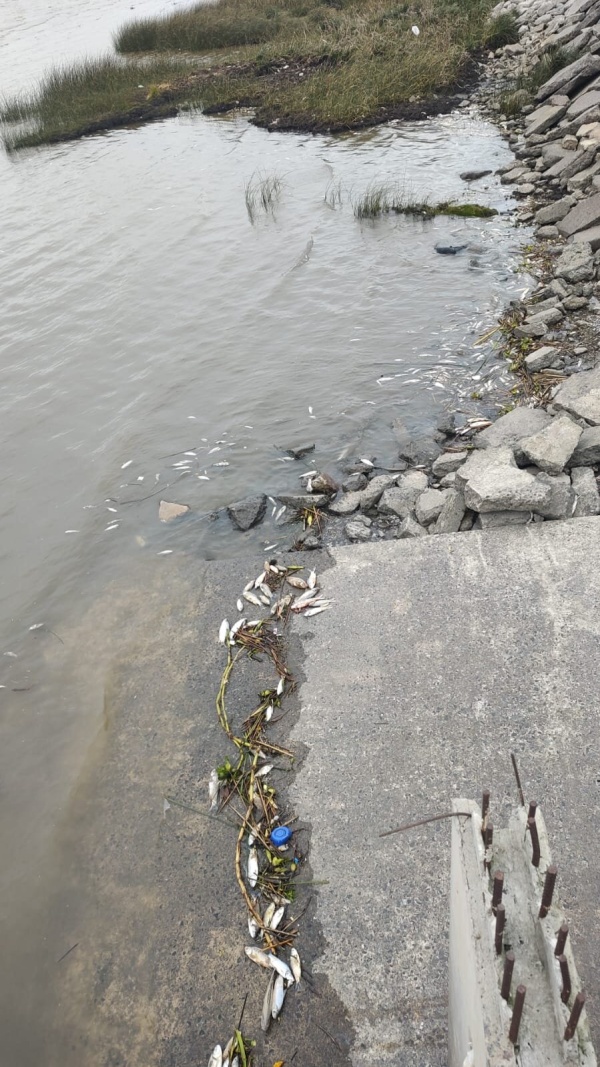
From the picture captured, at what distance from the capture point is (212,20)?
107ft

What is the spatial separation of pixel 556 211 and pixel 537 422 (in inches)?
299

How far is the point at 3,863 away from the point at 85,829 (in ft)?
2.08

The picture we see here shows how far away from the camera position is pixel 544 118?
652 inches

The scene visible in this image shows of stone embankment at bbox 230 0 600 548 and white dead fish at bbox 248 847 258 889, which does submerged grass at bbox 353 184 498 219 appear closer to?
stone embankment at bbox 230 0 600 548

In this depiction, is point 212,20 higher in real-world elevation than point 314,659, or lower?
higher

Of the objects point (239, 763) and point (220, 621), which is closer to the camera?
point (239, 763)

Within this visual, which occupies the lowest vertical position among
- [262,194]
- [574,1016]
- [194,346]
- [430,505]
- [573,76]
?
[430,505]

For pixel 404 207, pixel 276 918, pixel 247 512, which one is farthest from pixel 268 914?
pixel 404 207

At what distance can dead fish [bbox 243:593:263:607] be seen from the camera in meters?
6.01

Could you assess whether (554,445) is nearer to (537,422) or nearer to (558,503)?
(558,503)

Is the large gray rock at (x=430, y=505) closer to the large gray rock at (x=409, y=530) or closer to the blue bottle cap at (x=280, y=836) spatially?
the large gray rock at (x=409, y=530)

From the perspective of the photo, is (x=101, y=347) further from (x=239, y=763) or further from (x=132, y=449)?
(x=239, y=763)

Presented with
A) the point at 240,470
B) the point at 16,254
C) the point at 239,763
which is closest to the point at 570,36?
the point at 16,254

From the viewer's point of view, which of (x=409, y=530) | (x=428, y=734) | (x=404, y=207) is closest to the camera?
(x=428, y=734)
